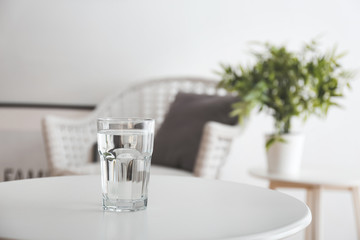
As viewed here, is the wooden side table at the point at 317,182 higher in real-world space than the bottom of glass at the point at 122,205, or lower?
lower

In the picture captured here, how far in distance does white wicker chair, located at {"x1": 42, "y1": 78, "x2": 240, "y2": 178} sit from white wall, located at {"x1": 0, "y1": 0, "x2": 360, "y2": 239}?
0.13 m

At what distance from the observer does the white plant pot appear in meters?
1.76

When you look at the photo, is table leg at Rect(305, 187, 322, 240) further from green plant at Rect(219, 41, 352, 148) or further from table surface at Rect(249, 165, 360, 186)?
green plant at Rect(219, 41, 352, 148)

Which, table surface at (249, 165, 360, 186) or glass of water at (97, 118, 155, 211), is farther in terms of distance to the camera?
table surface at (249, 165, 360, 186)

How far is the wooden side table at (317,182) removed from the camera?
161cm

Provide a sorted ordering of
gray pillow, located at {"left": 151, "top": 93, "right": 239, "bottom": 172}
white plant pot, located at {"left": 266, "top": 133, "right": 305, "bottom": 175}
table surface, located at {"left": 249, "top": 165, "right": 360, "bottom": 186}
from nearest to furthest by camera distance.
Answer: table surface, located at {"left": 249, "top": 165, "right": 360, "bottom": 186}, white plant pot, located at {"left": 266, "top": 133, "right": 305, "bottom": 175}, gray pillow, located at {"left": 151, "top": 93, "right": 239, "bottom": 172}

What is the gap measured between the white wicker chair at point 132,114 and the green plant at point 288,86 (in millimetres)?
140

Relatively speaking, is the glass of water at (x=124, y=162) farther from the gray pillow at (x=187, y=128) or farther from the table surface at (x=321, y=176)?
the gray pillow at (x=187, y=128)

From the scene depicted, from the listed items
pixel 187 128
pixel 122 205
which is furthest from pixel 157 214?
pixel 187 128

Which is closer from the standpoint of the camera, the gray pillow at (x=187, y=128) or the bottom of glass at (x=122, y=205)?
the bottom of glass at (x=122, y=205)

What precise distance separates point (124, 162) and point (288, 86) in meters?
1.12

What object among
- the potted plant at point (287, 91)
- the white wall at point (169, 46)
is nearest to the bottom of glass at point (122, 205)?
the potted plant at point (287, 91)

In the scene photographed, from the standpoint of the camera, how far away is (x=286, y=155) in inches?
69.4

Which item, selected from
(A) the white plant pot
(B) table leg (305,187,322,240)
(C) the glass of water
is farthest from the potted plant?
(C) the glass of water
